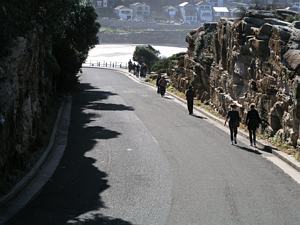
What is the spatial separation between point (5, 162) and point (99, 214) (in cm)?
326

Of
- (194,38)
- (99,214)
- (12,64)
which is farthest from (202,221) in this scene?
(194,38)

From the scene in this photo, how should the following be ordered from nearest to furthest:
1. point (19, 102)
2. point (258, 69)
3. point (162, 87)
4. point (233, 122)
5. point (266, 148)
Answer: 1. point (19, 102)
2. point (266, 148)
3. point (233, 122)
4. point (258, 69)
5. point (162, 87)

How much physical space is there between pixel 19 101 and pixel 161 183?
4.36m

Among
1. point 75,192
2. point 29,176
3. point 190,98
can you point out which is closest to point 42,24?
point 29,176

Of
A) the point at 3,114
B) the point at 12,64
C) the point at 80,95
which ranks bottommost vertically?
the point at 80,95

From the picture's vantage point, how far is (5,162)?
13305mm

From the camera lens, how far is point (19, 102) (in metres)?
15.0

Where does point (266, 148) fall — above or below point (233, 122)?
below

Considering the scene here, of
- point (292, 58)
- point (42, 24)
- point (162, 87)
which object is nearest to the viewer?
point (292, 58)

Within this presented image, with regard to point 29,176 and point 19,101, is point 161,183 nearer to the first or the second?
point 29,176

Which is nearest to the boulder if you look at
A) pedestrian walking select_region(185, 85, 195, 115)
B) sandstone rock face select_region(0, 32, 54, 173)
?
sandstone rock face select_region(0, 32, 54, 173)

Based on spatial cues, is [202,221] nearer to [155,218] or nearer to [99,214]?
[155,218]

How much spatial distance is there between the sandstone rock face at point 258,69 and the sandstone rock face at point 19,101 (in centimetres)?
768

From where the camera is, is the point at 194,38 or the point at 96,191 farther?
the point at 194,38
